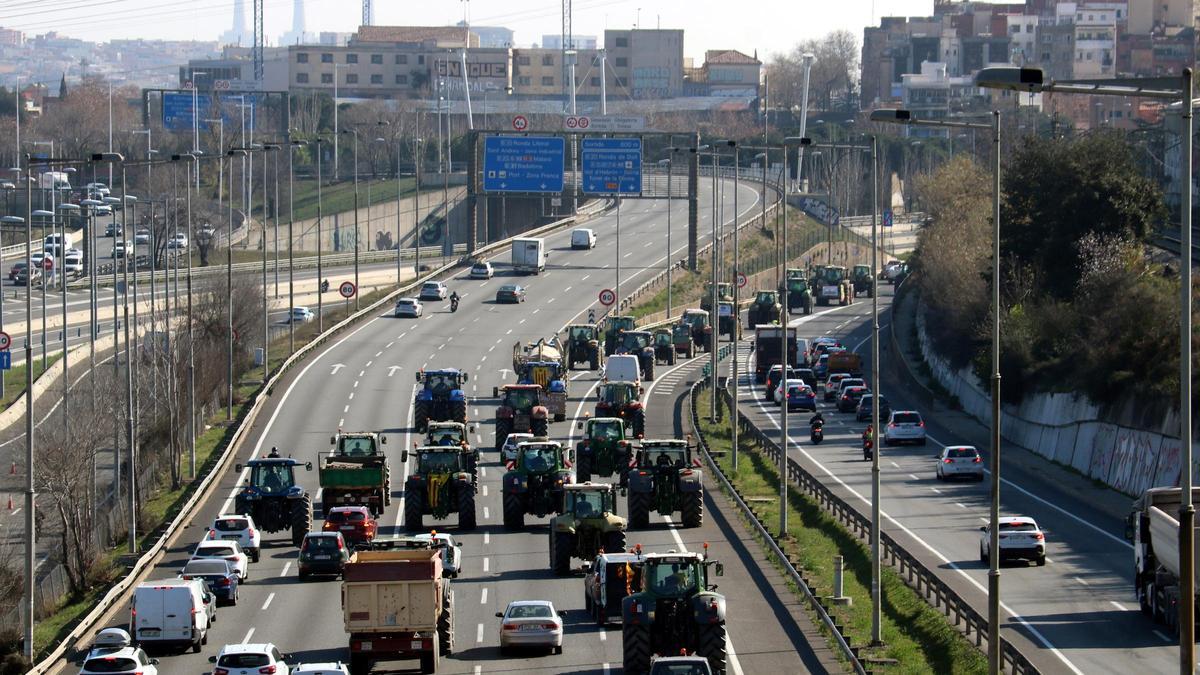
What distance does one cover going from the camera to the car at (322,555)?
149ft

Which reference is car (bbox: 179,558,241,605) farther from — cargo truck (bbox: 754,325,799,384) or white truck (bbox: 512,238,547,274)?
white truck (bbox: 512,238,547,274)

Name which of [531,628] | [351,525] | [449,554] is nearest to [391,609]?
[531,628]

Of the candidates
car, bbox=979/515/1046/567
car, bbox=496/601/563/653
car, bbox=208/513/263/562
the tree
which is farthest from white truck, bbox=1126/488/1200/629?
the tree

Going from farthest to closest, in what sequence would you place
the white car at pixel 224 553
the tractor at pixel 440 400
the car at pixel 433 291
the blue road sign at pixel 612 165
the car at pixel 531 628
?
the blue road sign at pixel 612 165 → the car at pixel 433 291 → the tractor at pixel 440 400 → the white car at pixel 224 553 → the car at pixel 531 628

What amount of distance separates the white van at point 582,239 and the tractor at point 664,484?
79325 mm

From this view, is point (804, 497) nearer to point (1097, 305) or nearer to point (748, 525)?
point (748, 525)

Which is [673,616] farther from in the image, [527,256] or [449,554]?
[527,256]

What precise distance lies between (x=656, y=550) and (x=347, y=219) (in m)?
136

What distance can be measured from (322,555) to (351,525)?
3.89 m

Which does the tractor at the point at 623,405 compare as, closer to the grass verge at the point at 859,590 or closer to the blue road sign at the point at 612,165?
the grass verge at the point at 859,590

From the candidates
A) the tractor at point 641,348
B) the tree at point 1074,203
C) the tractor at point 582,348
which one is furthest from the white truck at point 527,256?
the tree at point 1074,203

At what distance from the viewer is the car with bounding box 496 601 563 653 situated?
35594 mm

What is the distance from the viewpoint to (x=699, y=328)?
99750mm

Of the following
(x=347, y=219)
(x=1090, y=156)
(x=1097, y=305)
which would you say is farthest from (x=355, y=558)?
(x=347, y=219)
